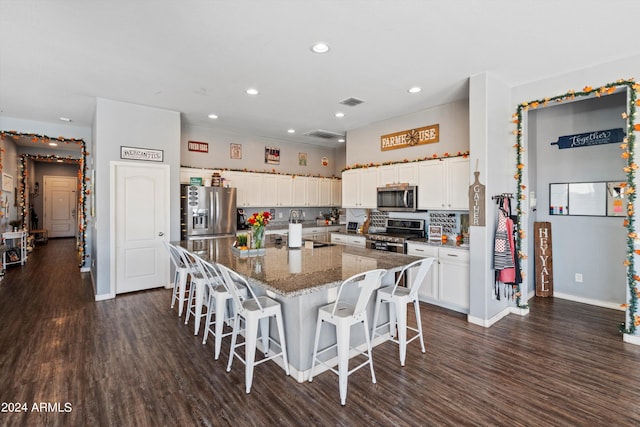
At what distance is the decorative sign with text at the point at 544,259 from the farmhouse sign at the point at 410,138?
2.07 meters

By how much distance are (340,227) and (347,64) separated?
4567mm

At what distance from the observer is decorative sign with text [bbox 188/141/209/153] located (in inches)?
241

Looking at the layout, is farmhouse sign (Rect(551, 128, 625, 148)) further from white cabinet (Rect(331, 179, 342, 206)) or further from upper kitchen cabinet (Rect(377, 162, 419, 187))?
white cabinet (Rect(331, 179, 342, 206))

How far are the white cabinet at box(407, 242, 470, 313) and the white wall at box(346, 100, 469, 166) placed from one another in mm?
1513

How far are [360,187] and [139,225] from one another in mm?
3716

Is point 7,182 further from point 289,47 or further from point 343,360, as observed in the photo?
point 343,360

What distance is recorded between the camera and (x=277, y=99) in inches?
181

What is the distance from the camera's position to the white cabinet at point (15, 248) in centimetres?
671

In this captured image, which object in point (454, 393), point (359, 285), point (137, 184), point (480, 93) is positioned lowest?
point (454, 393)

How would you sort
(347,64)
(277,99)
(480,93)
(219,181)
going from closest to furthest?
(347,64) < (480,93) < (277,99) < (219,181)

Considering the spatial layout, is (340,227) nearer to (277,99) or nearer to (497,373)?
(277,99)

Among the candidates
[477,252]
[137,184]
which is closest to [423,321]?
[477,252]

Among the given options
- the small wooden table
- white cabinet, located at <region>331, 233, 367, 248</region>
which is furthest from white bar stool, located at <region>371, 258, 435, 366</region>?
the small wooden table

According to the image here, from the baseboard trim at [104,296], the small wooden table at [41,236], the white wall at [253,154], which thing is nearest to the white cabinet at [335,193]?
the white wall at [253,154]
